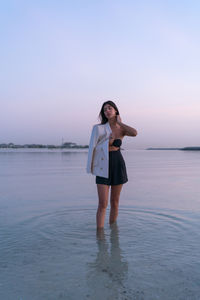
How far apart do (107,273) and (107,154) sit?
165 cm

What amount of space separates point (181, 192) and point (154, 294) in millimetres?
5279

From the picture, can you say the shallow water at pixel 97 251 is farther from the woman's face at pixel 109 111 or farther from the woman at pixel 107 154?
the woman's face at pixel 109 111

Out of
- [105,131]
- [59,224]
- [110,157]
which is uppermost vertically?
[105,131]

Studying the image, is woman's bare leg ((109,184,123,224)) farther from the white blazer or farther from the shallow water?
the white blazer

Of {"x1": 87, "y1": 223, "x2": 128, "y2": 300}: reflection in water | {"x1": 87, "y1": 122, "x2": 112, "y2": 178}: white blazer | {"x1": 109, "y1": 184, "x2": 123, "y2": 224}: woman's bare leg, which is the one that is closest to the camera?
{"x1": 87, "y1": 223, "x2": 128, "y2": 300}: reflection in water

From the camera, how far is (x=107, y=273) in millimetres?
2637

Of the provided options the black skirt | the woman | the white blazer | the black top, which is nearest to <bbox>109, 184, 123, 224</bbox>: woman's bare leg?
the woman

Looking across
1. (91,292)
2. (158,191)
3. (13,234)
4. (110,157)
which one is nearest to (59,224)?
(13,234)

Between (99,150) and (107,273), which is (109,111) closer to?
(99,150)

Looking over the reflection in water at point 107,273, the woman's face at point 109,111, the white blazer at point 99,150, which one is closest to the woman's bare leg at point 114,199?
the white blazer at point 99,150

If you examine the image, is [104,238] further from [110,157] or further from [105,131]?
[105,131]

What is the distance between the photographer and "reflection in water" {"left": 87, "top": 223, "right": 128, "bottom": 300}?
227cm

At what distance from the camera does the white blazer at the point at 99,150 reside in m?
3.87

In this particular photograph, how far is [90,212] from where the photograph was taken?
5.16m
